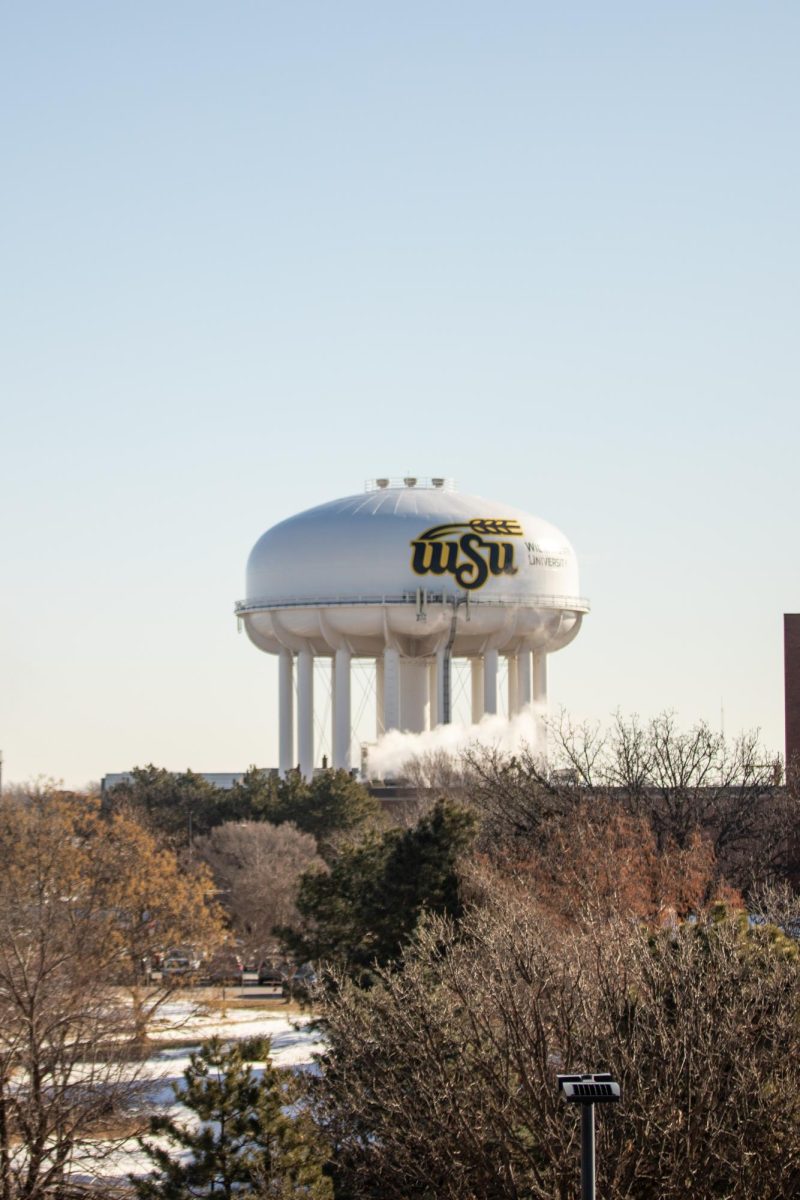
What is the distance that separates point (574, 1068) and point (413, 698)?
242 feet

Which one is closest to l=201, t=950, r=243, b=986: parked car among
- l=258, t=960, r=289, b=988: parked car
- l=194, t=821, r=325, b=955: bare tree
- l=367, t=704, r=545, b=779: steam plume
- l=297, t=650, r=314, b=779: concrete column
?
l=258, t=960, r=289, b=988: parked car

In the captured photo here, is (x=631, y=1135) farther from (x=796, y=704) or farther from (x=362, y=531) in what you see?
(x=362, y=531)

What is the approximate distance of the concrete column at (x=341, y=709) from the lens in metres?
94.9

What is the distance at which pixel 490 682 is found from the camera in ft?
313

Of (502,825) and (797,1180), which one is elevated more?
(502,825)

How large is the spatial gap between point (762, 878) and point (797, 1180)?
31.1 meters

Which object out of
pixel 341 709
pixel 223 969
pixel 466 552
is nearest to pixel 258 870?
pixel 223 969

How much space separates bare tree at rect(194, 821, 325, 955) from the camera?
7162 cm

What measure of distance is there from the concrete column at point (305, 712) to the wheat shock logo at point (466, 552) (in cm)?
752

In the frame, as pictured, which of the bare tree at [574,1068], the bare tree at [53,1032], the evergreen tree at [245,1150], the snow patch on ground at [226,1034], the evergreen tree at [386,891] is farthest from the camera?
the evergreen tree at [386,891]

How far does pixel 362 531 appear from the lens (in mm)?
93500

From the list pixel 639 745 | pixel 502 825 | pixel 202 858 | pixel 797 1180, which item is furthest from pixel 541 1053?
pixel 202 858

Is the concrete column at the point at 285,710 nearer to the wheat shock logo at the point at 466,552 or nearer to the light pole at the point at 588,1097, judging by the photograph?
the wheat shock logo at the point at 466,552

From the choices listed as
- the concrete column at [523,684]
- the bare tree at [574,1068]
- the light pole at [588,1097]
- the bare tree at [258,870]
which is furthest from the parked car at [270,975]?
the light pole at [588,1097]
